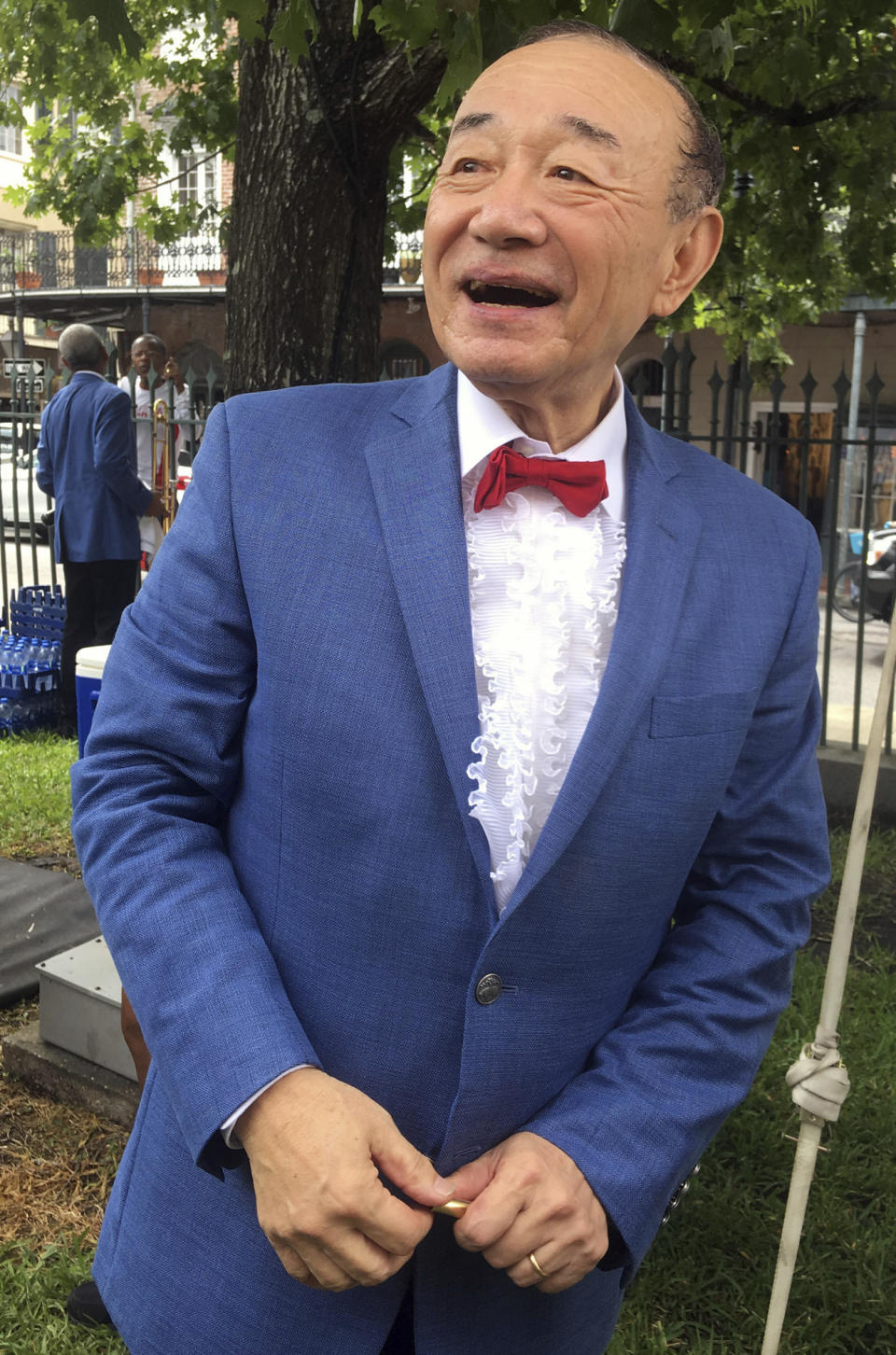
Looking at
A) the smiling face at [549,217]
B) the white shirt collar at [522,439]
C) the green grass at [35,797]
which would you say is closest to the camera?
the smiling face at [549,217]

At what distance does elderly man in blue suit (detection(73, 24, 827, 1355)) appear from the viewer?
1336 mm

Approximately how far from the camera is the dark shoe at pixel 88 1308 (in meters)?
2.69

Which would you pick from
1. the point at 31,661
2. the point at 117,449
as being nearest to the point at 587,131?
the point at 117,449

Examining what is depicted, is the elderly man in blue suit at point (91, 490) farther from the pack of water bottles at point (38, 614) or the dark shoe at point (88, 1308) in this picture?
the dark shoe at point (88, 1308)

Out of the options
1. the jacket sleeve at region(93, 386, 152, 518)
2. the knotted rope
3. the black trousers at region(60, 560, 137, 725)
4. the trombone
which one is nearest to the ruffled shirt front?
the knotted rope

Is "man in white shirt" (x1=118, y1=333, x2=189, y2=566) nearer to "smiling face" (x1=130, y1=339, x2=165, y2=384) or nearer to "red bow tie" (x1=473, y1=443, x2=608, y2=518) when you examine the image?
"smiling face" (x1=130, y1=339, x2=165, y2=384)

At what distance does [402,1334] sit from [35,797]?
495 centimetres

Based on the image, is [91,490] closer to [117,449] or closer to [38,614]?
[117,449]

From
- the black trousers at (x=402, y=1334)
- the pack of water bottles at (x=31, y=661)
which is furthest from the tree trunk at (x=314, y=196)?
the pack of water bottles at (x=31, y=661)

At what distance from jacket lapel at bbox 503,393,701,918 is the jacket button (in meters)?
0.09

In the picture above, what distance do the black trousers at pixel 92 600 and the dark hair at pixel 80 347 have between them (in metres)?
1.16

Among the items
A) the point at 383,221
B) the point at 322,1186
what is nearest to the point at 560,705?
the point at 322,1186

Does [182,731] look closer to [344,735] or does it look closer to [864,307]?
[344,735]

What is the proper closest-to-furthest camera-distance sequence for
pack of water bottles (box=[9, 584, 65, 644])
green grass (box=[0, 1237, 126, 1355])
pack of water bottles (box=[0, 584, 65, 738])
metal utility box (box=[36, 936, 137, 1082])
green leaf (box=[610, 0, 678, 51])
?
green leaf (box=[610, 0, 678, 51])
green grass (box=[0, 1237, 126, 1355])
metal utility box (box=[36, 936, 137, 1082])
pack of water bottles (box=[0, 584, 65, 738])
pack of water bottles (box=[9, 584, 65, 644])
